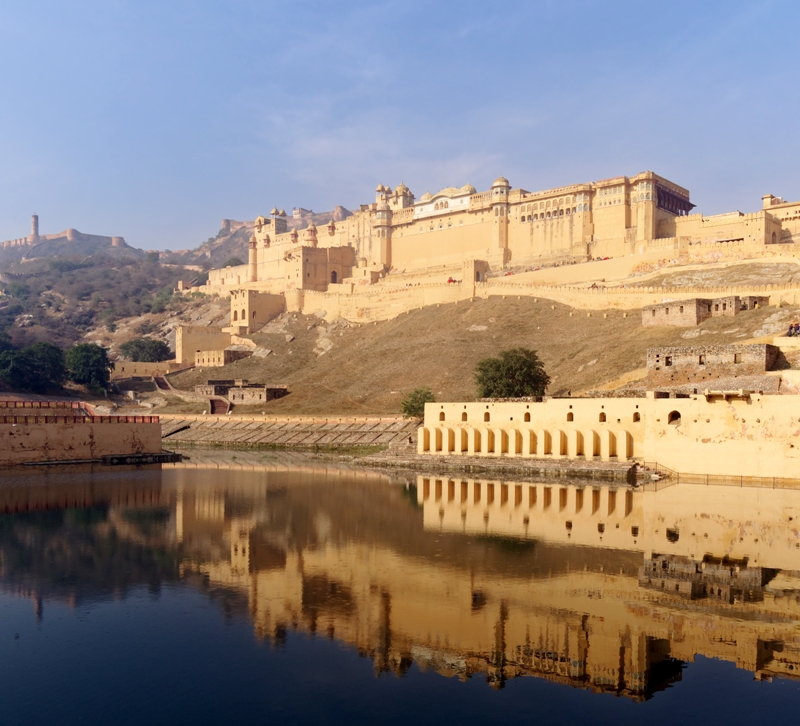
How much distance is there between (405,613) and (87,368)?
176 feet

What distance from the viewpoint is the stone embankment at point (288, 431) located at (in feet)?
131

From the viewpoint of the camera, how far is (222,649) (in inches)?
442

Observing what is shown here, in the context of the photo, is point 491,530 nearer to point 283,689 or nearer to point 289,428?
point 283,689

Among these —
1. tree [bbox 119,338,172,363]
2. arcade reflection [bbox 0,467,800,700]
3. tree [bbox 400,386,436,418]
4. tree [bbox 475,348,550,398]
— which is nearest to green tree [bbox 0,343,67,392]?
tree [bbox 119,338,172,363]

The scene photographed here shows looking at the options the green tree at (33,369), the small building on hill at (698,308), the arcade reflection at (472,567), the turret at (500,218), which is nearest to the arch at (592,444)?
the arcade reflection at (472,567)

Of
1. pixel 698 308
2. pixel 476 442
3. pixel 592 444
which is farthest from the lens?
pixel 698 308

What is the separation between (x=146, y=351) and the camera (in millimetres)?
71500

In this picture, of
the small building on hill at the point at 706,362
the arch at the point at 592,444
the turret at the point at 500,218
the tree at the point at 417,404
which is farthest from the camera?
the turret at the point at 500,218

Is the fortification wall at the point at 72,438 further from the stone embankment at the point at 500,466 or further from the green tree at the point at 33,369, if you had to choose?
the green tree at the point at 33,369

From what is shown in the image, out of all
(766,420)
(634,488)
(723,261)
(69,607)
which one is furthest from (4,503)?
(723,261)

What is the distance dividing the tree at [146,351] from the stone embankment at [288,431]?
20.7m

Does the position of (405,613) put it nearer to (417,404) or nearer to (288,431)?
(417,404)

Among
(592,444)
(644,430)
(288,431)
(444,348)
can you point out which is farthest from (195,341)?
(644,430)

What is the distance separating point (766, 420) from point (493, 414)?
35.5 feet
